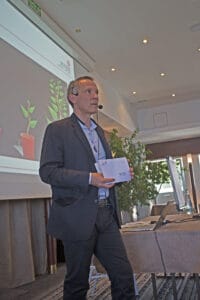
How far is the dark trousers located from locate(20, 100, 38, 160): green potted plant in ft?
7.03

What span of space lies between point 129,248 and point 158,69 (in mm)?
5695

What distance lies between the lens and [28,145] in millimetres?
3693

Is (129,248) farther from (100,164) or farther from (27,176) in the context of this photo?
(27,176)

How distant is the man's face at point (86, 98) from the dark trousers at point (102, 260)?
20.0 inches

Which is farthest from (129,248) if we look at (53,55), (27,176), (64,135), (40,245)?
(53,55)

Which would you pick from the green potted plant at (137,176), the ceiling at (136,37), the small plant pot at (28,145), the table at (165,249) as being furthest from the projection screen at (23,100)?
the table at (165,249)

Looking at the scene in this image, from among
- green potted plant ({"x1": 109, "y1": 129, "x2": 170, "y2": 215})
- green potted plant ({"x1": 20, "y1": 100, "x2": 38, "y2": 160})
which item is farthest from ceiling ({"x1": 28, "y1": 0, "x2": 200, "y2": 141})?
green potted plant ({"x1": 109, "y1": 129, "x2": 170, "y2": 215})

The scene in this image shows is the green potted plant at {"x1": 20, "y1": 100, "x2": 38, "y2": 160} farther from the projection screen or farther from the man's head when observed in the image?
the man's head

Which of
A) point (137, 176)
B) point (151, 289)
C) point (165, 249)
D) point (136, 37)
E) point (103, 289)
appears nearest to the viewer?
point (165, 249)

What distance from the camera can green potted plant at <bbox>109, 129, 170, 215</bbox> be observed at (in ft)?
12.6

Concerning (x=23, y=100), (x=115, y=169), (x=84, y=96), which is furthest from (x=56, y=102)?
(x=115, y=169)

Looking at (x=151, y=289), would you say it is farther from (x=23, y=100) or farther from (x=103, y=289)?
(x=23, y=100)

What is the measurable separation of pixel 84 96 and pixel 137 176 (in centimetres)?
240

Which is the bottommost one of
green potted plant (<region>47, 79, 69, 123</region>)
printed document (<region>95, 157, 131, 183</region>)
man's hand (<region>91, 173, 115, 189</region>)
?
man's hand (<region>91, 173, 115, 189</region>)
